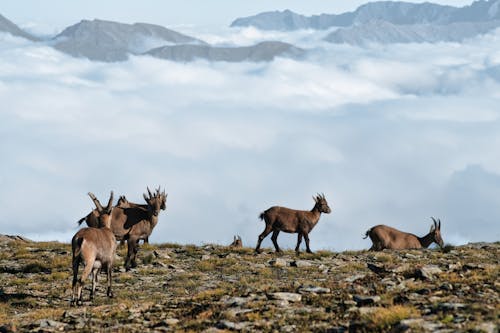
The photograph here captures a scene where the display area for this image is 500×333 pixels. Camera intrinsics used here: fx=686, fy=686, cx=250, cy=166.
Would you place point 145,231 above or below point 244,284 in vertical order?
above

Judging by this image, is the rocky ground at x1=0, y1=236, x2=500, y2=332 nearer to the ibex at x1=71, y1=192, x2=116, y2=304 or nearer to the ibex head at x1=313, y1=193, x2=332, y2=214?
the ibex at x1=71, y1=192, x2=116, y2=304

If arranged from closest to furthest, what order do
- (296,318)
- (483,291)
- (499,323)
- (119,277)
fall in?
(499,323) → (296,318) → (483,291) → (119,277)

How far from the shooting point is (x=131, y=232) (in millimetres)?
25781

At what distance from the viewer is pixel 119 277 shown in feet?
75.0

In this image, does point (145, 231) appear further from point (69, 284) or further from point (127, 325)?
point (127, 325)

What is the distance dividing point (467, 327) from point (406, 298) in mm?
2980

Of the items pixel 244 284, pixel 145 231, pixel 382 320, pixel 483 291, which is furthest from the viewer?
pixel 145 231

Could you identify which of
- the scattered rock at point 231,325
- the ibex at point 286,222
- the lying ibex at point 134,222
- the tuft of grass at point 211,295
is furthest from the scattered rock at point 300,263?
the scattered rock at point 231,325

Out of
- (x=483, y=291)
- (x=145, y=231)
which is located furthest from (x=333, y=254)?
(x=483, y=291)

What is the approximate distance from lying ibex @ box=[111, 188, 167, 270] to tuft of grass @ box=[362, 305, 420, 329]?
13181mm

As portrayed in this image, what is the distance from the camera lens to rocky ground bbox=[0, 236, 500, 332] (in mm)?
13539

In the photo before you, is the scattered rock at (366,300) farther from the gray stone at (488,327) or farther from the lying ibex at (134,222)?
the lying ibex at (134,222)

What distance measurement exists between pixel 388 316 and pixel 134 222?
49.0 ft

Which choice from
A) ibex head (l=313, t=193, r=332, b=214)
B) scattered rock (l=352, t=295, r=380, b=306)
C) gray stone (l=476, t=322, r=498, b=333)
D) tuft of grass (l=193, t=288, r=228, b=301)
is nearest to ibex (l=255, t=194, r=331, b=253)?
ibex head (l=313, t=193, r=332, b=214)
